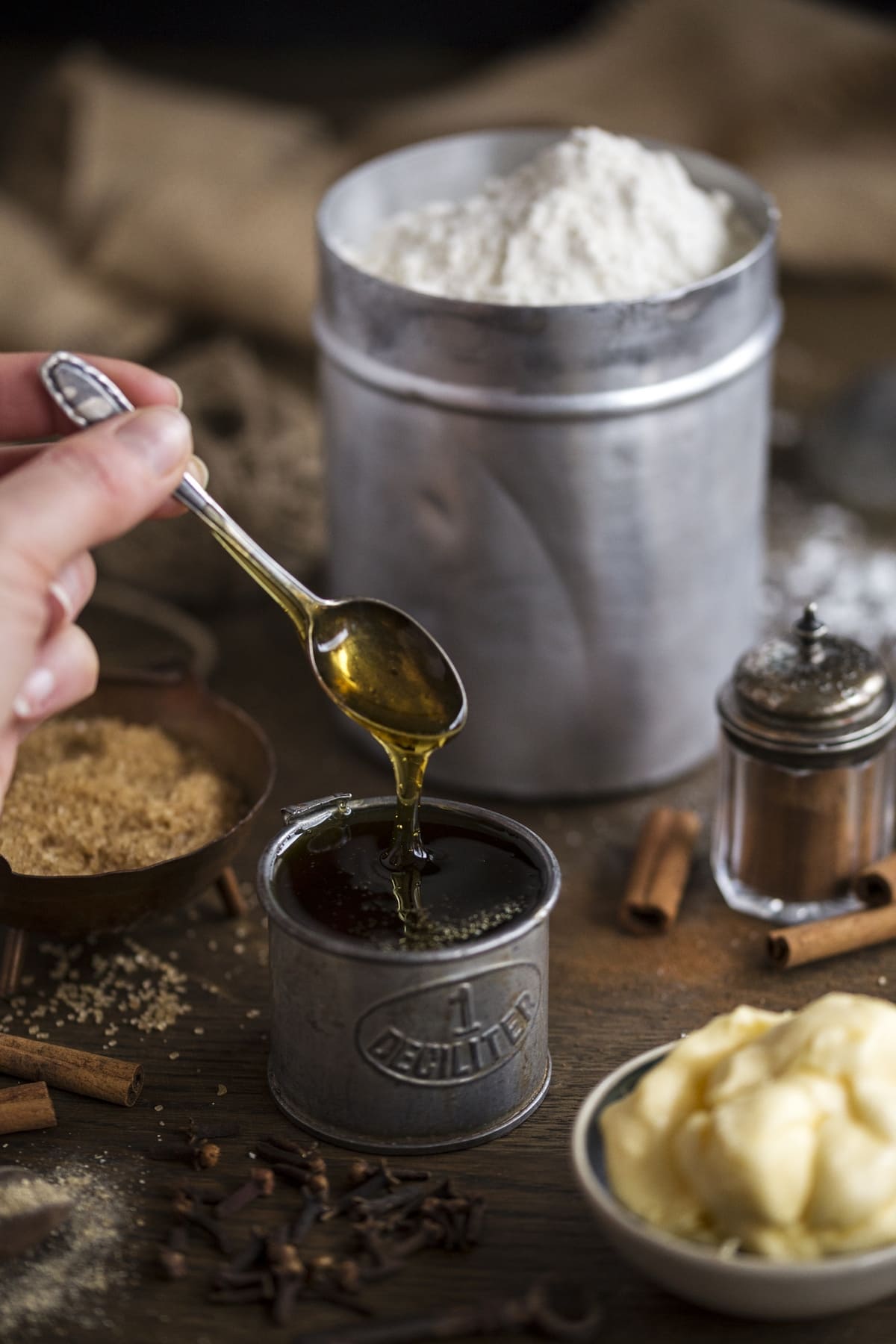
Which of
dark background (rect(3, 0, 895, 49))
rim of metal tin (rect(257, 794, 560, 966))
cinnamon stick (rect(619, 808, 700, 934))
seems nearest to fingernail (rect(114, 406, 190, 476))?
rim of metal tin (rect(257, 794, 560, 966))

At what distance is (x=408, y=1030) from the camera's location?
0.88 metres

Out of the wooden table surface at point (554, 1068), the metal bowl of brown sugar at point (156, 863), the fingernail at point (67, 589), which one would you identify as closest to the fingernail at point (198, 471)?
the fingernail at point (67, 589)

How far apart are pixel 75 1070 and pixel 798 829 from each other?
0.50 metres

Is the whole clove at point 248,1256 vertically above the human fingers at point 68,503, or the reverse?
the human fingers at point 68,503

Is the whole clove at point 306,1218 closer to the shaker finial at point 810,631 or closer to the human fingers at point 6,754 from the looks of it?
the human fingers at point 6,754

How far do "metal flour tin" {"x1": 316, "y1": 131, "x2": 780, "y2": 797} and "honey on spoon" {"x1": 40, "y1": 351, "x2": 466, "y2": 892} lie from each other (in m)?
0.19

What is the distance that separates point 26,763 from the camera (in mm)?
1158

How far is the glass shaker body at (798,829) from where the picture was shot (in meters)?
1.09

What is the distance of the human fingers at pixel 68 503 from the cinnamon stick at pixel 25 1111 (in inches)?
9.3

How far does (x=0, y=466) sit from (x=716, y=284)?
50 centimetres

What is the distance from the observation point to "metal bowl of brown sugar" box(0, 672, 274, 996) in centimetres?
99

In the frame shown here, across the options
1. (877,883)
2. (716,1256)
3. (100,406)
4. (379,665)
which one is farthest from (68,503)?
(877,883)

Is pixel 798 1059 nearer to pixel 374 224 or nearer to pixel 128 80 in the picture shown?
pixel 374 224

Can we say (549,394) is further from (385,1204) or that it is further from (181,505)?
(385,1204)
